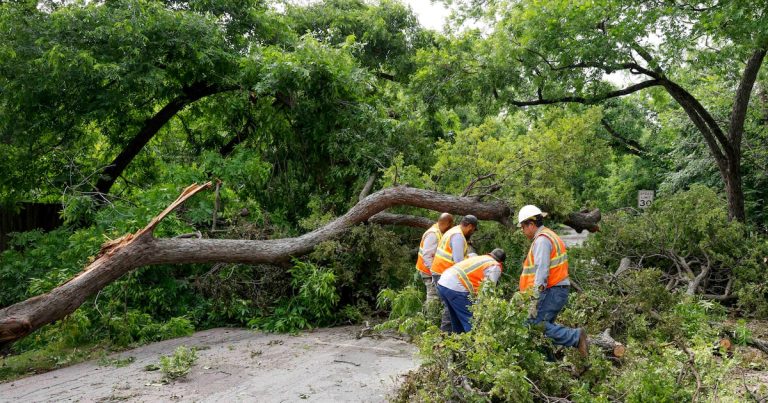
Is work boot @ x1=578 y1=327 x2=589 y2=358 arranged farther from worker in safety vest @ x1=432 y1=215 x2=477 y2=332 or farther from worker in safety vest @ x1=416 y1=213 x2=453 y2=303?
worker in safety vest @ x1=416 y1=213 x2=453 y2=303

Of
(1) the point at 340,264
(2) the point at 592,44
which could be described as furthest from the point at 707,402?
(2) the point at 592,44

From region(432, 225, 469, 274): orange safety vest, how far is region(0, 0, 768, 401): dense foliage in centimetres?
58

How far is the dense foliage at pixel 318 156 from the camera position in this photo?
805 centimetres

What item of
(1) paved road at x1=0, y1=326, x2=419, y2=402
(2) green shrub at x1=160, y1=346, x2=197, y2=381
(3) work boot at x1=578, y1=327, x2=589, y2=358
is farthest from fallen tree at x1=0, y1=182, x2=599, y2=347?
(3) work boot at x1=578, y1=327, x2=589, y2=358

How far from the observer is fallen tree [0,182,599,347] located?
5.97 m

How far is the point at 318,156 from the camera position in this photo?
1090 cm

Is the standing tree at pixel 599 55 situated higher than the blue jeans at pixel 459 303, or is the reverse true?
the standing tree at pixel 599 55

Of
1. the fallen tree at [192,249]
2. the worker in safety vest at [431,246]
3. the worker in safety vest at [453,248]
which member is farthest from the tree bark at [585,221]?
the worker in safety vest at [453,248]

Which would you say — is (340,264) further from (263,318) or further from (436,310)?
(436,310)

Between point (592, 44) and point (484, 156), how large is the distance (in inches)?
123

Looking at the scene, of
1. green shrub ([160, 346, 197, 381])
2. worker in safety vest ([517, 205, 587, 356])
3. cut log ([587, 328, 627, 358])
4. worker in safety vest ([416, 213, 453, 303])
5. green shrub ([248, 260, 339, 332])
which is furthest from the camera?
green shrub ([248, 260, 339, 332])

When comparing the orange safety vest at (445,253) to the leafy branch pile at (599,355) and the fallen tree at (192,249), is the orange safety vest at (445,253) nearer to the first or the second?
the leafy branch pile at (599,355)

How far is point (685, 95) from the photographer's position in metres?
11.5

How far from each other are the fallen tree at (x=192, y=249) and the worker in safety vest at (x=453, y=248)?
2386 mm
